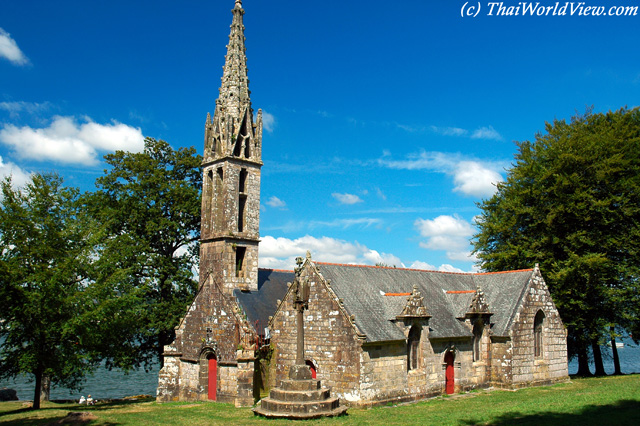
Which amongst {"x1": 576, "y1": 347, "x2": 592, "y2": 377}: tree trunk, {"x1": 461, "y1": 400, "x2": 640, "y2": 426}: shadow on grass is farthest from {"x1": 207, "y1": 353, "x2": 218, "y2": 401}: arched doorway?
{"x1": 576, "y1": 347, "x2": 592, "y2": 377}: tree trunk

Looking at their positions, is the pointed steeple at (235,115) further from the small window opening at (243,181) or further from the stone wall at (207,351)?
the stone wall at (207,351)

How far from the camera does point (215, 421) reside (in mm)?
18516

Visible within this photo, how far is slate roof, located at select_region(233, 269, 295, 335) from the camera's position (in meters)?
25.6

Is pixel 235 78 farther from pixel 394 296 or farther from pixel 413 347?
pixel 413 347

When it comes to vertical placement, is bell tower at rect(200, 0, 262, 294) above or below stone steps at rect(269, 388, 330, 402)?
above

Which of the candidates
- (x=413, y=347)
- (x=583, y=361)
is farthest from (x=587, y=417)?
(x=583, y=361)

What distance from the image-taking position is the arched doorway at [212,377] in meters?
25.2

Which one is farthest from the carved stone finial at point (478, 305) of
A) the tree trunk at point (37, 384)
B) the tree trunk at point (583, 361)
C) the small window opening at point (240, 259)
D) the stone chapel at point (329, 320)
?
the tree trunk at point (37, 384)

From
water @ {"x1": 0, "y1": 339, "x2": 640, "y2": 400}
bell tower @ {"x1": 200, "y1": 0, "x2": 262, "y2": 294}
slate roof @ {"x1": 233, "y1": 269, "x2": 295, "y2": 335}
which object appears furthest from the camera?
water @ {"x1": 0, "y1": 339, "x2": 640, "y2": 400}

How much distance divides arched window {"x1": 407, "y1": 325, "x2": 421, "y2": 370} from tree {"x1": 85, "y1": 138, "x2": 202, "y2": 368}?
1458 cm

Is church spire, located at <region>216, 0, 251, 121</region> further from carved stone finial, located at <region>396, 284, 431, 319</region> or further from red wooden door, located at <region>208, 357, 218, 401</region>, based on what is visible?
carved stone finial, located at <region>396, 284, 431, 319</region>

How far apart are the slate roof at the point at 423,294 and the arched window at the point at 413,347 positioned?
0.78 metres

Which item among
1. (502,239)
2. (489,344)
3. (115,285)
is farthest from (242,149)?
(502,239)

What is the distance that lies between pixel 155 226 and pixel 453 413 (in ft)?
69.4
